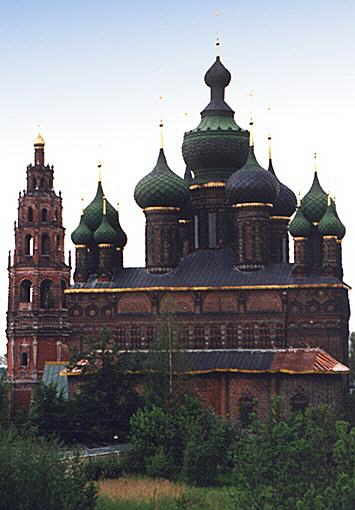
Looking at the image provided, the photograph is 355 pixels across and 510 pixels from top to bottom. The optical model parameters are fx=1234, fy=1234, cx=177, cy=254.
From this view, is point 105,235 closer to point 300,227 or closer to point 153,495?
point 300,227

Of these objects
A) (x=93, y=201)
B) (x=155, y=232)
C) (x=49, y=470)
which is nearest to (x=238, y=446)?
(x=49, y=470)

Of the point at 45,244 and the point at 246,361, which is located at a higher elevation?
the point at 45,244

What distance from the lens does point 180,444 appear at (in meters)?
42.0

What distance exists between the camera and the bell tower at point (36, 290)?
64.8 meters

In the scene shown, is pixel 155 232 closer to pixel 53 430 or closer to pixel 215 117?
pixel 215 117

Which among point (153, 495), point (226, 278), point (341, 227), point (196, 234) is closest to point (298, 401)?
point (226, 278)

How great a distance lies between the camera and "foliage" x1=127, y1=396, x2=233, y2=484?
40.5m

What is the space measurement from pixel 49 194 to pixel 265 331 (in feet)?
62.7

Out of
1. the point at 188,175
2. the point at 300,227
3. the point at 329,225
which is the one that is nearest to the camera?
the point at 329,225

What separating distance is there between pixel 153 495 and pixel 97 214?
20617mm

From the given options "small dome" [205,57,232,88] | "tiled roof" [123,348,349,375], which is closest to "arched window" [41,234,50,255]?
"small dome" [205,57,232,88]

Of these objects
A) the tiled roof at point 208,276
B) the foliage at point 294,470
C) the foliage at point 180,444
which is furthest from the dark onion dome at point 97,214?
the foliage at point 294,470

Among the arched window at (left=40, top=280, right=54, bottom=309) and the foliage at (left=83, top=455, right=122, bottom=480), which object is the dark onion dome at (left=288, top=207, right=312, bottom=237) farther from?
the arched window at (left=40, top=280, right=54, bottom=309)

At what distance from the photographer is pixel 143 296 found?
52.8m
